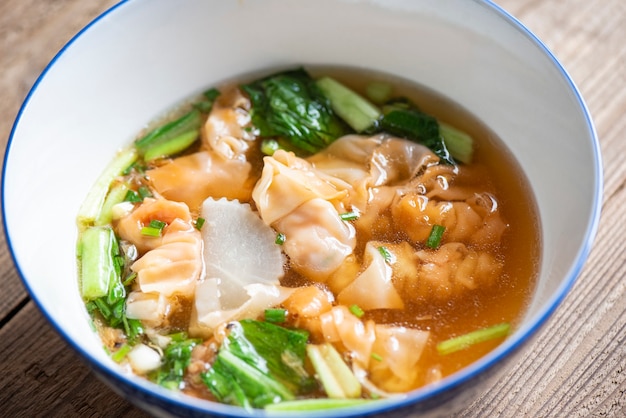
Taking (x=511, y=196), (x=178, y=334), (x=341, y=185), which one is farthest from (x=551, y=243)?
(x=178, y=334)

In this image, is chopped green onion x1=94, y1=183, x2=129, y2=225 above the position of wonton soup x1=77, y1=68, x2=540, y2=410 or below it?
below

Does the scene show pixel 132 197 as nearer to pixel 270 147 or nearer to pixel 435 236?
pixel 270 147

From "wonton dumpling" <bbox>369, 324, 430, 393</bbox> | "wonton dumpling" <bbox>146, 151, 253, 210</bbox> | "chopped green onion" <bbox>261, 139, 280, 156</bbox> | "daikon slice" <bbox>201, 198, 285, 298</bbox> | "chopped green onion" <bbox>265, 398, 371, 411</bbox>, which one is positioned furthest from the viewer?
"chopped green onion" <bbox>261, 139, 280, 156</bbox>

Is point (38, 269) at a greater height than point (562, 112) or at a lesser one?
lesser

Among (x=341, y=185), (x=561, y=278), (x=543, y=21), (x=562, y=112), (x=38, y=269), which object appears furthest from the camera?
(x=543, y=21)

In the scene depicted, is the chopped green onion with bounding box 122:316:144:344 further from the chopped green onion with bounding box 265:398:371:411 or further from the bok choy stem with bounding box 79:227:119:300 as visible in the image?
the chopped green onion with bounding box 265:398:371:411

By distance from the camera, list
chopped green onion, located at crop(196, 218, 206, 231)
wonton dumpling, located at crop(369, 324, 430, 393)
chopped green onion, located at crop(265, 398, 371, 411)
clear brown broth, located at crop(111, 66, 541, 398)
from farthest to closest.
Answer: chopped green onion, located at crop(196, 218, 206, 231)
clear brown broth, located at crop(111, 66, 541, 398)
wonton dumpling, located at crop(369, 324, 430, 393)
chopped green onion, located at crop(265, 398, 371, 411)

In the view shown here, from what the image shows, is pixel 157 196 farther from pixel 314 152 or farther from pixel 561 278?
pixel 561 278

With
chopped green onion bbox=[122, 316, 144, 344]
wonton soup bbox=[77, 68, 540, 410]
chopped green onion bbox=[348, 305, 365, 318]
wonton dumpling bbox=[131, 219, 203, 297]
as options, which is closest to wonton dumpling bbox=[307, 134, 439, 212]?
wonton soup bbox=[77, 68, 540, 410]
